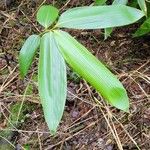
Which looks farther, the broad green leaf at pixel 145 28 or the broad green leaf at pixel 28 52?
the broad green leaf at pixel 145 28

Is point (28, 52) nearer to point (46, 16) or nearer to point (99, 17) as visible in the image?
point (46, 16)

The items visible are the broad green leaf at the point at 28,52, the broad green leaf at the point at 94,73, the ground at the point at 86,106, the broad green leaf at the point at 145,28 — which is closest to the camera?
the broad green leaf at the point at 94,73

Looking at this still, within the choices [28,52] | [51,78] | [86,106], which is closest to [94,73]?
[51,78]

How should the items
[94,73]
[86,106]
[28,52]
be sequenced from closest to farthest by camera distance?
[94,73], [28,52], [86,106]

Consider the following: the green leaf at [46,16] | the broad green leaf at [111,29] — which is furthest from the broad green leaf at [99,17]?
the broad green leaf at [111,29]

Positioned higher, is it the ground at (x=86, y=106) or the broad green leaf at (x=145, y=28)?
the broad green leaf at (x=145, y=28)

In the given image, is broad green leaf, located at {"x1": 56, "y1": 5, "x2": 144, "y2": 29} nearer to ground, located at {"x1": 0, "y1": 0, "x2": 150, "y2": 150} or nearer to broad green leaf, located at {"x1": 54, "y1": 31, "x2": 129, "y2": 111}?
broad green leaf, located at {"x1": 54, "y1": 31, "x2": 129, "y2": 111}

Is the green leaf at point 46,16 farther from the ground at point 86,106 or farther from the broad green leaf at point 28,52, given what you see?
the ground at point 86,106
